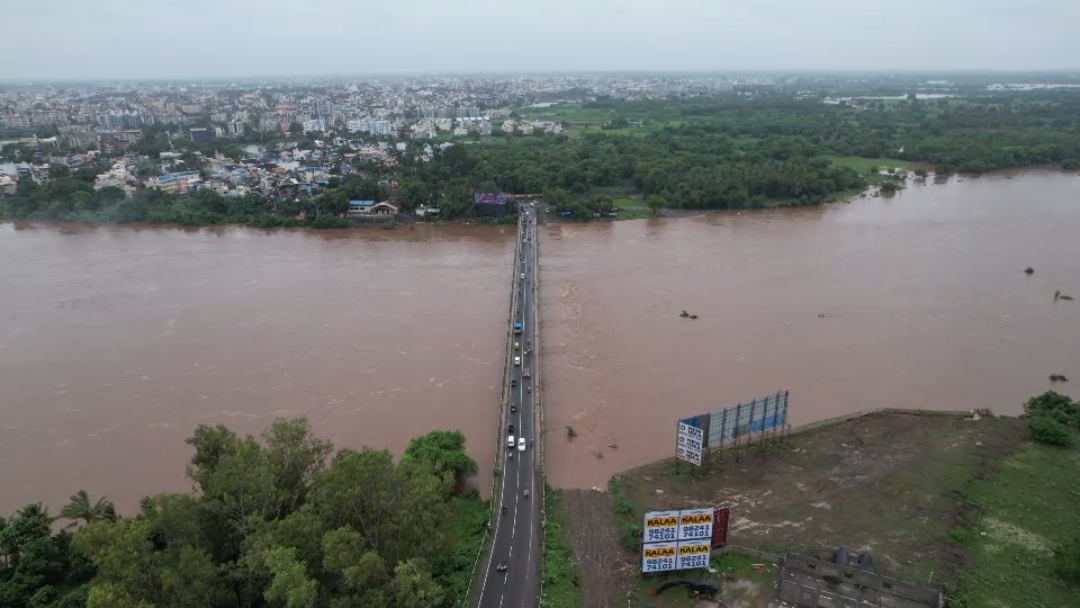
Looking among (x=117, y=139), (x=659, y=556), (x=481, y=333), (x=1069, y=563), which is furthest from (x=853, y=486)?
(x=117, y=139)

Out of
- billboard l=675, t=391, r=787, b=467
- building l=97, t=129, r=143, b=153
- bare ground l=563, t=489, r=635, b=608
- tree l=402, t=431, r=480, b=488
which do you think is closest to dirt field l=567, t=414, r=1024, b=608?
bare ground l=563, t=489, r=635, b=608

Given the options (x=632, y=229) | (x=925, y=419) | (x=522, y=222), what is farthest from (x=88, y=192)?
(x=925, y=419)

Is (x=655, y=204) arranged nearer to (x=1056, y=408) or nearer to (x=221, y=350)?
(x=1056, y=408)

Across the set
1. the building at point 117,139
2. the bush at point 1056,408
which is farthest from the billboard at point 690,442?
the building at point 117,139

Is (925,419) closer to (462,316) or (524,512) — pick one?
(524,512)

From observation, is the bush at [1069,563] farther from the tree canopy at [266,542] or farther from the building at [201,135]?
the building at [201,135]

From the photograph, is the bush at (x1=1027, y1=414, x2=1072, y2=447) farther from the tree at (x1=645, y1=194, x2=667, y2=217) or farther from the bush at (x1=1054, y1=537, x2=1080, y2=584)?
the tree at (x1=645, y1=194, x2=667, y2=217)

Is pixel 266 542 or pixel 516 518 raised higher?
pixel 266 542
